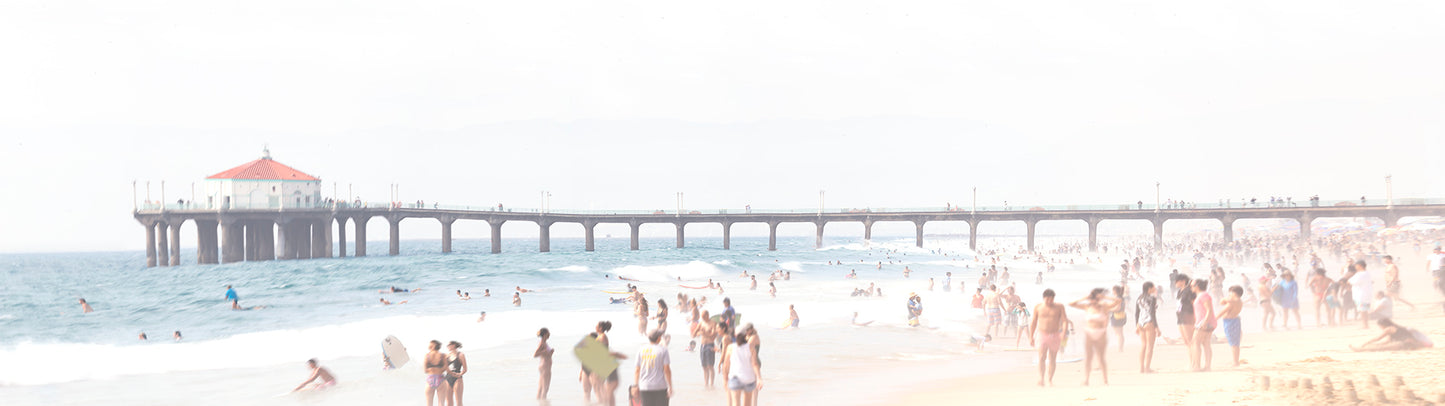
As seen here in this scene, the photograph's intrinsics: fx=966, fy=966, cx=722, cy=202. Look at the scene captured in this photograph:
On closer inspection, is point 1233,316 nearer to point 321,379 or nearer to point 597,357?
point 597,357

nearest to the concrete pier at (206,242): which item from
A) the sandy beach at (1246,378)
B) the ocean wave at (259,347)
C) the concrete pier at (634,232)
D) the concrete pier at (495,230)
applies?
the concrete pier at (495,230)

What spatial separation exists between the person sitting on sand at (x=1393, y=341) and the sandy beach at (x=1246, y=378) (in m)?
0.32

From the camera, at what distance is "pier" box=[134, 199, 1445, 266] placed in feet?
232

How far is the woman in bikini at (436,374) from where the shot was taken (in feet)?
39.3

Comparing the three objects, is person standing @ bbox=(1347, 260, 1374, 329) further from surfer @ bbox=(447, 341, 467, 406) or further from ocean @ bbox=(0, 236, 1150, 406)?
surfer @ bbox=(447, 341, 467, 406)

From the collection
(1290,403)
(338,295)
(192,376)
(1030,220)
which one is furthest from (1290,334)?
(1030,220)

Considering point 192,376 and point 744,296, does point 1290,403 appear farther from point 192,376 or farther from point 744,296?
point 744,296

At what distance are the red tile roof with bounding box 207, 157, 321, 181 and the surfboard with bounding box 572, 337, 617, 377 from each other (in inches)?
2791

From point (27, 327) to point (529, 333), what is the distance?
18.5 m

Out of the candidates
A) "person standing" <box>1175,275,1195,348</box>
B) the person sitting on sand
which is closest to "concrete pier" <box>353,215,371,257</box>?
"person standing" <box>1175,275,1195,348</box>

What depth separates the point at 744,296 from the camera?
34.8 m

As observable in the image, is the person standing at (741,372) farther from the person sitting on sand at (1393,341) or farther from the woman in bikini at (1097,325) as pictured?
the person sitting on sand at (1393,341)

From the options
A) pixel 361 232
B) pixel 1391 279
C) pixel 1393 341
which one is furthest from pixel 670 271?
pixel 1393 341

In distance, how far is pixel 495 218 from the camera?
8331cm
